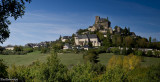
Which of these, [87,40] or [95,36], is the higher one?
[95,36]

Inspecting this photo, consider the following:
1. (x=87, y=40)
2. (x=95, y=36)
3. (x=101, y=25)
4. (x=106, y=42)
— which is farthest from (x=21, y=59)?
(x=101, y=25)

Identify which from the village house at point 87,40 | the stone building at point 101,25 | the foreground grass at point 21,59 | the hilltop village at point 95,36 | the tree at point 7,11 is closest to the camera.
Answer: the tree at point 7,11

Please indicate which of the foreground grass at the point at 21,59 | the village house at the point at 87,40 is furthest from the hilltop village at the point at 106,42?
the foreground grass at the point at 21,59

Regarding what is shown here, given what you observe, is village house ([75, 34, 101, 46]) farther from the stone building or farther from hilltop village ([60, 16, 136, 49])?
the stone building

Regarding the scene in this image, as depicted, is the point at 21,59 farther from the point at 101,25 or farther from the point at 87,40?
the point at 101,25

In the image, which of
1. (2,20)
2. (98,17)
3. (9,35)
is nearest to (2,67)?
(9,35)

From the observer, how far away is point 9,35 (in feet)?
30.1

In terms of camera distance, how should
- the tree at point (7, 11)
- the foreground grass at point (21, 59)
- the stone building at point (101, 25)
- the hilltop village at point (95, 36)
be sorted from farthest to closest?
the stone building at point (101, 25) < the hilltop village at point (95, 36) < the foreground grass at point (21, 59) < the tree at point (7, 11)

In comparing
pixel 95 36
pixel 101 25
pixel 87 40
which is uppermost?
pixel 101 25

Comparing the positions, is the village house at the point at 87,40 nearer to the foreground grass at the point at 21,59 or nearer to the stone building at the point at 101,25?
the stone building at the point at 101,25

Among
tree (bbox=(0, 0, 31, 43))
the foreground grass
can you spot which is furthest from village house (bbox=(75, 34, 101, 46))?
tree (bbox=(0, 0, 31, 43))

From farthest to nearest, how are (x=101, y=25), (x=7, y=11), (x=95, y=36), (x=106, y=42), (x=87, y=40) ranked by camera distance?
(x=101, y=25), (x=87, y=40), (x=95, y=36), (x=106, y=42), (x=7, y=11)

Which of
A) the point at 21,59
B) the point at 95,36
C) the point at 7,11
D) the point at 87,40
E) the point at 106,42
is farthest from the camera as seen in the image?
the point at 87,40

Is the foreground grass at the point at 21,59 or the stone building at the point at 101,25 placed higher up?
the stone building at the point at 101,25
